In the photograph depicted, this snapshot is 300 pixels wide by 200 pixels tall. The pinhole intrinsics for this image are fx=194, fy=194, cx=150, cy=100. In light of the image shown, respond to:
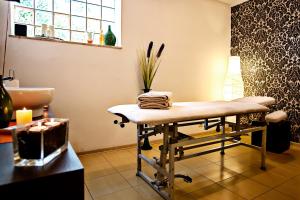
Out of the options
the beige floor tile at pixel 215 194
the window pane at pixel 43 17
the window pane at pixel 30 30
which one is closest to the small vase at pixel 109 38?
the window pane at pixel 43 17

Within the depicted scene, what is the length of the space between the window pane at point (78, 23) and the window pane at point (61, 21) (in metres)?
0.07

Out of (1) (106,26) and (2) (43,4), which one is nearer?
(2) (43,4)

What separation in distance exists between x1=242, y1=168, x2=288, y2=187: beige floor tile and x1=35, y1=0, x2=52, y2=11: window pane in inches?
123

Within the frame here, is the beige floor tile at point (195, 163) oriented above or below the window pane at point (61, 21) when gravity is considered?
below

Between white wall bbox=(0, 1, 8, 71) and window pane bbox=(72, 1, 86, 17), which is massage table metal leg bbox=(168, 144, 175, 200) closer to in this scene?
white wall bbox=(0, 1, 8, 71)

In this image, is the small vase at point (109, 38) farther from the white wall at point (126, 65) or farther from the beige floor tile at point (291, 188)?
the beige floor tile at point (291, 188)

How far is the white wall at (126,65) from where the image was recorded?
236cm

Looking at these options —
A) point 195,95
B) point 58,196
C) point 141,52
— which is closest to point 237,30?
point 195,95

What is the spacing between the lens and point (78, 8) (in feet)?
8.90

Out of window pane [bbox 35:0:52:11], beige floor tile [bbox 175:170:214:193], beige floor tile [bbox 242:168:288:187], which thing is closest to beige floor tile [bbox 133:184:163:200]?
beige floor tile [bbox 175:170:214:193]

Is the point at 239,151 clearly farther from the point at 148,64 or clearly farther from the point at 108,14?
the point at 108,14

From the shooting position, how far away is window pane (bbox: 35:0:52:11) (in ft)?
8.09

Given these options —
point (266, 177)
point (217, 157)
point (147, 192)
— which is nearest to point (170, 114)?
point (147, 192)

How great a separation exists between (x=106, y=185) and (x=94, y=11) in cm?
234
